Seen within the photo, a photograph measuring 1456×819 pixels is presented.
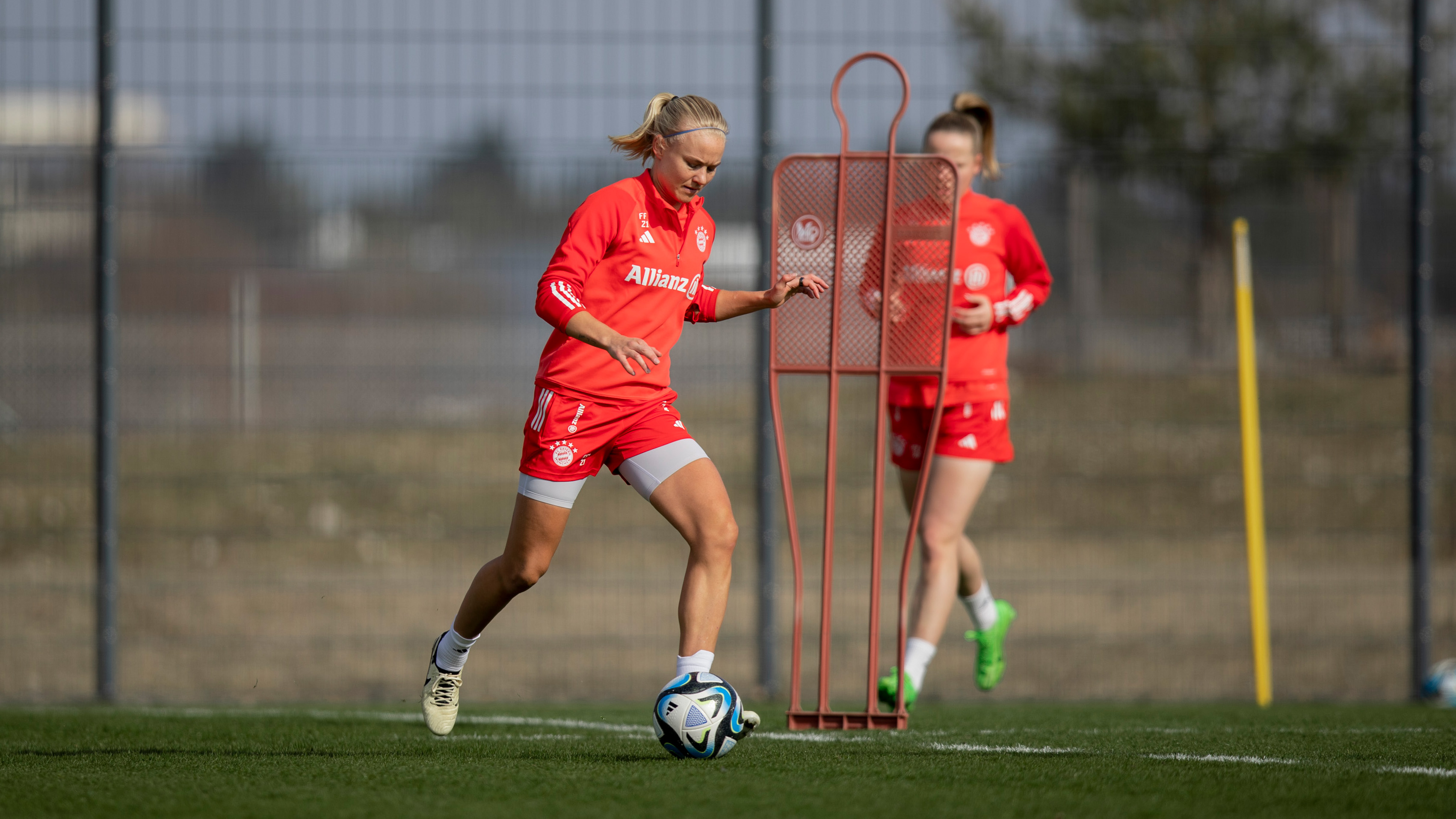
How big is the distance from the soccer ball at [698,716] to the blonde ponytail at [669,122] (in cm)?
149

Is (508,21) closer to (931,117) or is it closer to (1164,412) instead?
(931,117)

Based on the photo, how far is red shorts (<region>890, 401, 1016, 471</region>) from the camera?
220 inches

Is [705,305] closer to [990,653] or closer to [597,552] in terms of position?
[990,653]

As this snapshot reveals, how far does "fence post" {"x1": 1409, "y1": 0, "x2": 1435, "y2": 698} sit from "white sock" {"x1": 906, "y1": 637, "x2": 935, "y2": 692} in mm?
3115

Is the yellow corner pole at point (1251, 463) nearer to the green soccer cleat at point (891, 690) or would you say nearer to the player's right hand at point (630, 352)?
the green soccer cleat at point (891, 690)

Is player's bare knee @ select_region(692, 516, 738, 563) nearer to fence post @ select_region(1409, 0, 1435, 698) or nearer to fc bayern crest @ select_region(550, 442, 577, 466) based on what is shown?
fc bayern crest @ select_region(550, 442, 577, 466)

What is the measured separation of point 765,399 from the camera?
23.7ft

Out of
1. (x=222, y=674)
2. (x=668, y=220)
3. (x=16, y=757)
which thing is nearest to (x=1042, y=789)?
(x=668, y=220)

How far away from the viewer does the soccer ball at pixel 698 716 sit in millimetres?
4000

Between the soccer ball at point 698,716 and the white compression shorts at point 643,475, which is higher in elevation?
the white compression shorts at point 643,475

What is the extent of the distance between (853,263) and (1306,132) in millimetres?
3984

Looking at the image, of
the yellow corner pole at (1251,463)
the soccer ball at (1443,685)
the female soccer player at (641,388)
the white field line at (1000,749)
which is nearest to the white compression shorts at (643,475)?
the female soccer player at (641,388)

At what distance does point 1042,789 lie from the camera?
11.8 feet

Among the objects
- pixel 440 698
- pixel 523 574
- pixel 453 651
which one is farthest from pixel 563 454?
pixel 440 698
